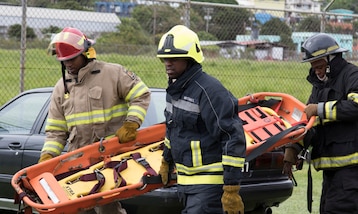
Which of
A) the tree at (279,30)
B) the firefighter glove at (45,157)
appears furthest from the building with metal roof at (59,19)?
the firefighter glove at (45,157)

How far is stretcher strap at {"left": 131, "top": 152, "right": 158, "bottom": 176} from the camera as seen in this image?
541 centimetres

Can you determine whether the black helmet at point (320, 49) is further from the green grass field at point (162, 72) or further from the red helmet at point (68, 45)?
the green grass field at point (162, 72)

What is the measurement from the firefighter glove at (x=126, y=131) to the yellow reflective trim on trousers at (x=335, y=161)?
1.42m

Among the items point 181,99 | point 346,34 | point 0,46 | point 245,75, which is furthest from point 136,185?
point 346,34

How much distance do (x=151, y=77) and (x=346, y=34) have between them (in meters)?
4.09

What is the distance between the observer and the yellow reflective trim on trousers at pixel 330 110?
532 centimetres

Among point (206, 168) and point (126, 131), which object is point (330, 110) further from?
point (126, 131)

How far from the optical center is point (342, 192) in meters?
5.46

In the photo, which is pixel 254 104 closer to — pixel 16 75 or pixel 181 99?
pixel 181 99

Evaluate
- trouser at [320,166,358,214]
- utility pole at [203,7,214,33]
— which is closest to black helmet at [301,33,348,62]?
trouser at [320,166,358,214]

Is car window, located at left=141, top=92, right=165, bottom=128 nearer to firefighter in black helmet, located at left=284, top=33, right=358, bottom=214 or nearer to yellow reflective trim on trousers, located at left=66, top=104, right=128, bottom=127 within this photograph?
yellow reflective trim on trousers, located at left=66, top=104, right=128, bottom=127

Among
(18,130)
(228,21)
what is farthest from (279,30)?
(18,130)

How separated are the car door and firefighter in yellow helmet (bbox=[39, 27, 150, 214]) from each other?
1.48 m

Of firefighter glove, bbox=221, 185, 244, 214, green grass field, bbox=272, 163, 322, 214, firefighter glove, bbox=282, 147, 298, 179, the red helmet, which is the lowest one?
green grass field, bbox=272, 163, 322, 214
